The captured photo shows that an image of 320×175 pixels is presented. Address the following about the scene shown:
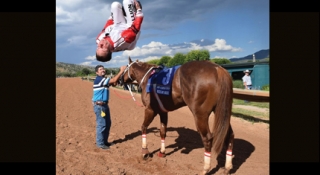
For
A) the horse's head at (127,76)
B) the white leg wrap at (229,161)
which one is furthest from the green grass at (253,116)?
the horse's head at (127,76)

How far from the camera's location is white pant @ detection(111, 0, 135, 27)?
3127 mm

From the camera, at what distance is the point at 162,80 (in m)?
5.14

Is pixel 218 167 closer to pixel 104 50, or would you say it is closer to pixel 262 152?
pixel 262 152

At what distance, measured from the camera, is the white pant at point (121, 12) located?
10.3ft

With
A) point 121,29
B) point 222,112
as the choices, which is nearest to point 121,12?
point 121,29

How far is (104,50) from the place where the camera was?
9.64 ft

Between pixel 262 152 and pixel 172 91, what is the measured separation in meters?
2.86

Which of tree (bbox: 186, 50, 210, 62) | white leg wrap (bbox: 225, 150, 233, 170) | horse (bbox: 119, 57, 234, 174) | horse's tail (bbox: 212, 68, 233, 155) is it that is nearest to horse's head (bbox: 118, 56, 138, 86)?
horse (bbox: 119, 57, 234, 174)

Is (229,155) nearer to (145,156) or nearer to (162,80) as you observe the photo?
(145,156)

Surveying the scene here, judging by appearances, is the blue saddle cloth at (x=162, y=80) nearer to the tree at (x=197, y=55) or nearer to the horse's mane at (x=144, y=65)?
the horse's mane at (x=144, y=65)

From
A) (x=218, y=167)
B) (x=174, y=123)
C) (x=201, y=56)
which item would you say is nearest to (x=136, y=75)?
(x=218, y=167)

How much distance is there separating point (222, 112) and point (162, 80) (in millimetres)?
1514

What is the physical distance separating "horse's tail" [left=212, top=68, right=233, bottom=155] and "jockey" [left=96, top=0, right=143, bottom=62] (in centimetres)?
188

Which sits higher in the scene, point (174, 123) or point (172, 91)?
point (172, 91)
